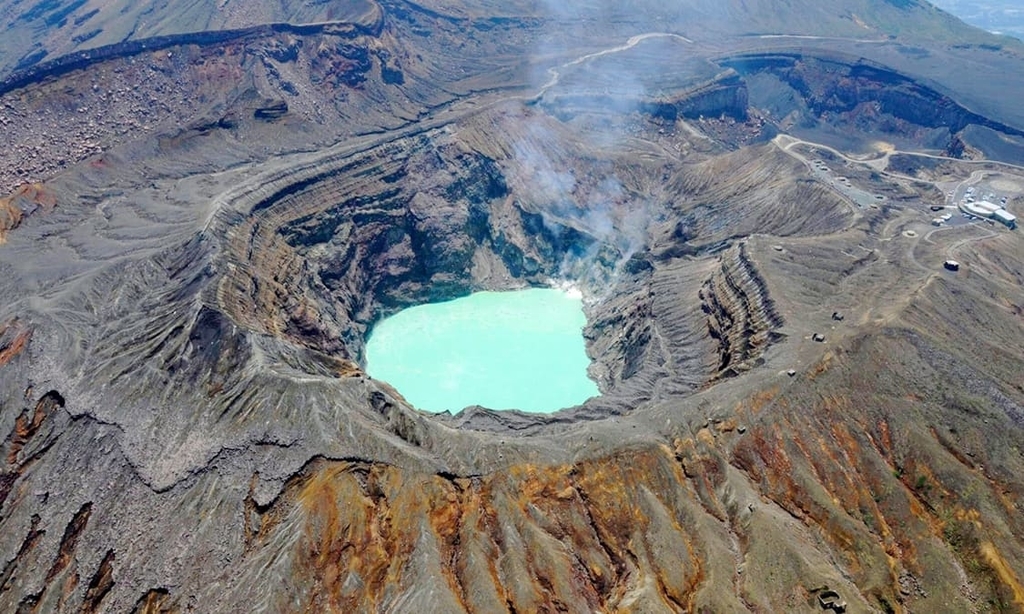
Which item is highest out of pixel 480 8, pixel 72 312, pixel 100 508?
pixel 480 8

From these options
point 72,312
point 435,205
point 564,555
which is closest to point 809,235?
point 435,205

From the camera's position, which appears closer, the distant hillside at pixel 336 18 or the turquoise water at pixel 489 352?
the turquoise water at pixel 489 352

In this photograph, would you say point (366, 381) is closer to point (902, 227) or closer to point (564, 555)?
point (564, 555)

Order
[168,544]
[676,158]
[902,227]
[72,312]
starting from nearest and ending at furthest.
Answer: [168,544]
[72,312]
[902,227]
[676,158]

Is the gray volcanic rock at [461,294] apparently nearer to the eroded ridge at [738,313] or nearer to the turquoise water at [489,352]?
the eroded ridge at [738,313]

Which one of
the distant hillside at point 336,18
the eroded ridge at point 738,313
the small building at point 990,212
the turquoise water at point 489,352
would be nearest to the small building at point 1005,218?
the small building at point 990,212

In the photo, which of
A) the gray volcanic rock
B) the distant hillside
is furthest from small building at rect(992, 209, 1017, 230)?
the distant hillside

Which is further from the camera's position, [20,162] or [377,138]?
[377,138]
